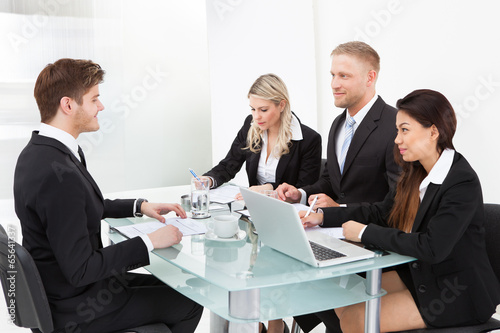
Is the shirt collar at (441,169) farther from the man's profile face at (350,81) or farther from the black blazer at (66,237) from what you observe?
the black blazer at (66,237)

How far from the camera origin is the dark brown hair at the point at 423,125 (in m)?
1.96

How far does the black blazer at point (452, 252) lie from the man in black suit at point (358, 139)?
67 cm

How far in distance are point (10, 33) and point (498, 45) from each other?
3978 millimetres

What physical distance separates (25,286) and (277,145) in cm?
180

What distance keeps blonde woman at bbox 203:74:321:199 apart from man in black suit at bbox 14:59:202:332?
122cm

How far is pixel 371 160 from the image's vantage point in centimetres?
267

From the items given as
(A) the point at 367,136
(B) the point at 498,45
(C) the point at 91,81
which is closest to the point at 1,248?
(C) the point at 91,81

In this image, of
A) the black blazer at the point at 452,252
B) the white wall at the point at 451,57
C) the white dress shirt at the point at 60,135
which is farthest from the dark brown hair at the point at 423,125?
the white wall at the point at 451,57

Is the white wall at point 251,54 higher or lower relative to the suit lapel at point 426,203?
higher

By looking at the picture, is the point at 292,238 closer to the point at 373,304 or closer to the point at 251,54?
the point at 373,304

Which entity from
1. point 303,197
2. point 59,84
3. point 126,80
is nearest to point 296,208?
point 303,197

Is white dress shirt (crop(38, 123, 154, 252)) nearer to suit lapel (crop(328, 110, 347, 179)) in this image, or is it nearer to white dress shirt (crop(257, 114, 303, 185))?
suit lapel (crop(328, 110, 347, 179))

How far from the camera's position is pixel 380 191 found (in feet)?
8.84

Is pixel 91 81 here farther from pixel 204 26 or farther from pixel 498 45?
pixel 204 26
